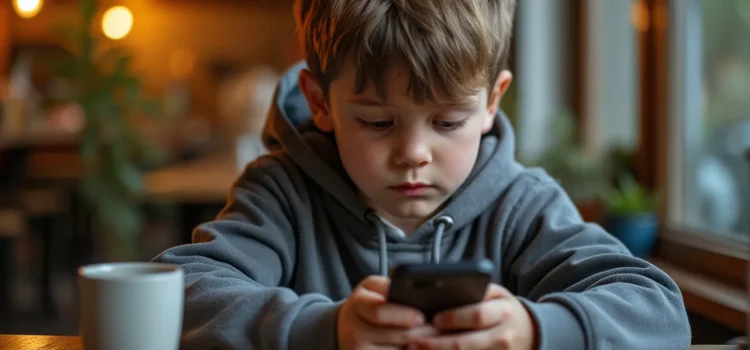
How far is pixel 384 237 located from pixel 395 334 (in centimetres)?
35

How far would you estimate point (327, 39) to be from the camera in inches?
39.3

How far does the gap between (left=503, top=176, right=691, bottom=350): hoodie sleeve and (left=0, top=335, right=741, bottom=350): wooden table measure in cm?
7

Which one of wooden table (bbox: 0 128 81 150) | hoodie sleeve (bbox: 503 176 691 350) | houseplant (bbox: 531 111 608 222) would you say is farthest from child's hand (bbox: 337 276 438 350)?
wooden table (bbox: 0 128 81 150)

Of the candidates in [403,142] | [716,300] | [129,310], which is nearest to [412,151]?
[403,142]

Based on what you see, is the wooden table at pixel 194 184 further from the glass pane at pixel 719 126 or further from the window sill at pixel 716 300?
the window sill at pixel 716 300

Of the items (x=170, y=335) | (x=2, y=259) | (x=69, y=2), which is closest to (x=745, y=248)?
(x=170, y=335)

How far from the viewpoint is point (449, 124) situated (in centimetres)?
95

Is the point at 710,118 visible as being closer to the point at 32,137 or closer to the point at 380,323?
the point at 380,323

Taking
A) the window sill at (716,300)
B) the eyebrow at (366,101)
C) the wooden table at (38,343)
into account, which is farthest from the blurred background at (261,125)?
the wooden table at (38,343)

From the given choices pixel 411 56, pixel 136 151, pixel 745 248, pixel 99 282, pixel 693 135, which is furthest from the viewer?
pixel 136 151

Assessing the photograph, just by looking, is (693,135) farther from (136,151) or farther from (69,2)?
(69,2)

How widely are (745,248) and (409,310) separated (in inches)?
49.2

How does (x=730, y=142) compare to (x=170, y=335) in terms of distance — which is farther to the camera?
(x=730, y=142)

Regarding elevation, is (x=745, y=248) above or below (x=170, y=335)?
below
